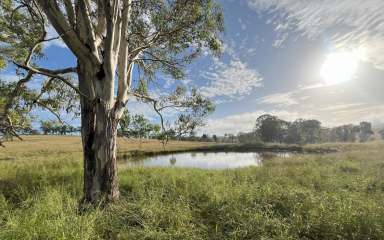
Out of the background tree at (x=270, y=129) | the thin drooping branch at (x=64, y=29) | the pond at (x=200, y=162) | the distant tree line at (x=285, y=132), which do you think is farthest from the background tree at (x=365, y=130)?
the thin drooping branch at (x=64, y=29)

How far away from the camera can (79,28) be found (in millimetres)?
5234

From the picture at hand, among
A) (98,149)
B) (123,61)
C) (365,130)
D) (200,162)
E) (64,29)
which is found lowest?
(200,162)

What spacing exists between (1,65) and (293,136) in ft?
298

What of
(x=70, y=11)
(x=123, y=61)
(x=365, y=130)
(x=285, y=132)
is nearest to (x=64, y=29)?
(x=70, y=11)

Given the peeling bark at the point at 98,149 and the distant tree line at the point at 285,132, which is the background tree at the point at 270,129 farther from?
the peeling bark at the point at 98,149

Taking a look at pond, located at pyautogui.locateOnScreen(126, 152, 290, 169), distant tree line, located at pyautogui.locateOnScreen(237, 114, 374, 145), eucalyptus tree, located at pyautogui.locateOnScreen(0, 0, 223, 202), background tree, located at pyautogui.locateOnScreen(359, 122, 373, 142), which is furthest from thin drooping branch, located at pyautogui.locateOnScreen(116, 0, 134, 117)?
background tree, located at pyautogui.locateOnScreen(359, 122, 373, 142)

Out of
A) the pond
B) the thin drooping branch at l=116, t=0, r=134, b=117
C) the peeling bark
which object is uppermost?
the thin drooping branch at l=116, t=0, r=134, b=117

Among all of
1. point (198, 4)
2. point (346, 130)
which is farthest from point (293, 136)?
point (198, 4)

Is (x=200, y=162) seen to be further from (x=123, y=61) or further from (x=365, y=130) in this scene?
(x=365, y=130)

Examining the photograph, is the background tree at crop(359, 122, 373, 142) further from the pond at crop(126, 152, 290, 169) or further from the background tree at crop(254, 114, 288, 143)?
the pond at crop(126, 152, 290, 169)

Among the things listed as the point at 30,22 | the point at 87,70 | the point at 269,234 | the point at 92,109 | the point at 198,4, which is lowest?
the point at 269,234

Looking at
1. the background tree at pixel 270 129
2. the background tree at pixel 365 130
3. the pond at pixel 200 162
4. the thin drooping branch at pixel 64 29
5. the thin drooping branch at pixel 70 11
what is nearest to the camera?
the thin drooping branch at pixel 64 29

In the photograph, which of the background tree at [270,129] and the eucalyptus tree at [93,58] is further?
the background tree at [270,129]

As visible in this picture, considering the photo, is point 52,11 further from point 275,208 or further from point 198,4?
point 275,208
